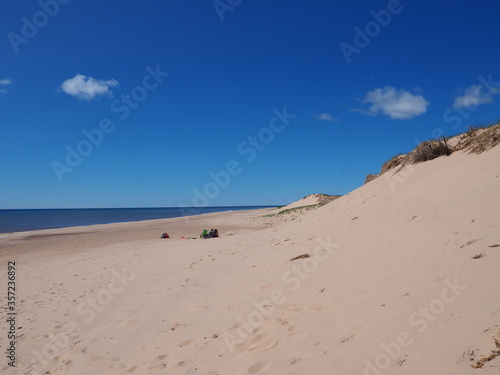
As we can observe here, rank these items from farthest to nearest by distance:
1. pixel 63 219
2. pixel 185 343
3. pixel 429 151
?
1. pixel 63 219
2. pixel 429 151
3. pixel 185 343

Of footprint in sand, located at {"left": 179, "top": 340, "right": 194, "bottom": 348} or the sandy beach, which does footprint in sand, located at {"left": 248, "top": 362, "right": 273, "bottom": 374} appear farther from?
footprint in sand, located at {"left": 179, "top": 340, "right": 194, "bottom": 348}

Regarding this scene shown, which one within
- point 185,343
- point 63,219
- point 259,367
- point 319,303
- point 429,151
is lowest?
point 259,367

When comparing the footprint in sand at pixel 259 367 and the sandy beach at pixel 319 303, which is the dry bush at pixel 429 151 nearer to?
the sandy beach at pixel 319 303

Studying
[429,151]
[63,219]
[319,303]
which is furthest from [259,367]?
[63,219]

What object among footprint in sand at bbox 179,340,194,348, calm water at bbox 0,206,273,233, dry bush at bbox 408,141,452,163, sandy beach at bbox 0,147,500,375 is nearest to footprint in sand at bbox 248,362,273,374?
sandy beach at bbox 0,147,500,375

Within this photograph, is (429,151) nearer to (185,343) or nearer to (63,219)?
(185,343)

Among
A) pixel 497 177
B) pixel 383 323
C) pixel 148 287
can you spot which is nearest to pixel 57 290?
pixel 148 287

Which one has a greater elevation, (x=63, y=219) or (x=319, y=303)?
(x=63, y=219)

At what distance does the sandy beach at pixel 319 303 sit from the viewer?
323 centimetres

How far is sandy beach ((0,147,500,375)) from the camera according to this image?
3234 mm

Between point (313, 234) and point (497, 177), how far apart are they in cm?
505

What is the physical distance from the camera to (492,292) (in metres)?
3.33

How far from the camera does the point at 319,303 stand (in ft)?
15.9

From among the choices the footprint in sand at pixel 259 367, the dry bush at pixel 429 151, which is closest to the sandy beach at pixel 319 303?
the footprint in sand at pixel 259 367
